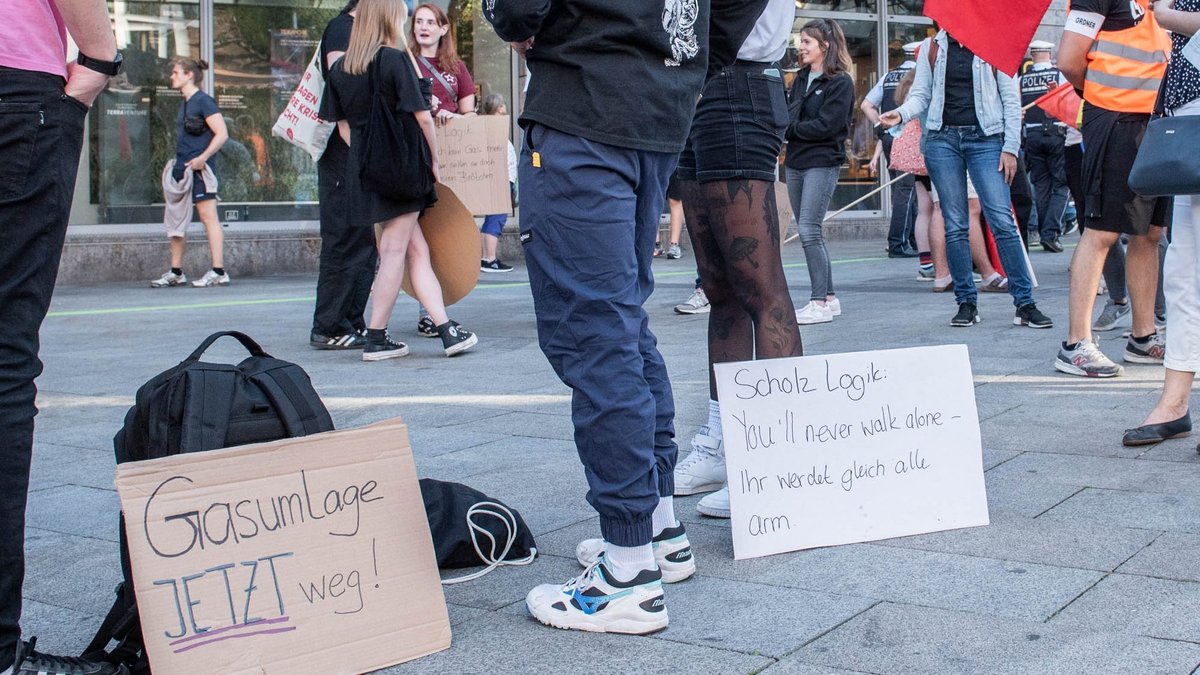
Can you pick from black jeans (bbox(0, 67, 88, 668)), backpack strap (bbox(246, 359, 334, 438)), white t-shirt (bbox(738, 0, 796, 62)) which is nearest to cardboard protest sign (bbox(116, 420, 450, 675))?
backpack strap (bbox(246, 359, 334, 438))

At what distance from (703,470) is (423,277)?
3.29 meters

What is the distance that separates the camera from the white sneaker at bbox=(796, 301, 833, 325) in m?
7.85

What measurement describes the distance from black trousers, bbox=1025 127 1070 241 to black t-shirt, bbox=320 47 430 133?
363 inches

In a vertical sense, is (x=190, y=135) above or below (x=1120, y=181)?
below

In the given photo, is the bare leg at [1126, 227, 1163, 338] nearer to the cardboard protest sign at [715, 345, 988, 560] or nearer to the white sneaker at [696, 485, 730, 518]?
the cardboard protest sign at [715, 345, 988, 560]

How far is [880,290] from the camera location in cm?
995

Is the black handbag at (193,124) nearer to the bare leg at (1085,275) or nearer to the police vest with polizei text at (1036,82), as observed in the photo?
the police vest with polizei text at (1036,82)

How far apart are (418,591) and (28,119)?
115cm

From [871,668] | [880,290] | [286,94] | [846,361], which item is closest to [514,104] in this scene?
[286,94]

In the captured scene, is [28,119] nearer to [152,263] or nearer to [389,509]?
[389,509]

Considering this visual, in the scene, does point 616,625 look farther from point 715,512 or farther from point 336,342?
point 336,342

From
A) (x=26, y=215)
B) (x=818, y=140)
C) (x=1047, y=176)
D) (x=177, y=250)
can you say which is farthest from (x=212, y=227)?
(x=26, y=215)

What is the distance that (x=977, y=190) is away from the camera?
7.33 meters

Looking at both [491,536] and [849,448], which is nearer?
[491,536]
